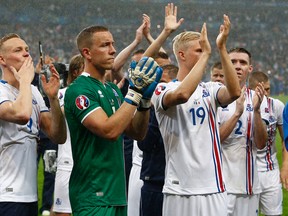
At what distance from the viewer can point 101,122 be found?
16.8 feet

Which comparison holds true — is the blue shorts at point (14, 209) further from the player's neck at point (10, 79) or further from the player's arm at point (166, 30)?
the player's arm at point (166, 30)

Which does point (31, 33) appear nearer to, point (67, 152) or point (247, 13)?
point (247, 13)

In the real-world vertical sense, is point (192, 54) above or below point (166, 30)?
below

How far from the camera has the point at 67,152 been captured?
812cm

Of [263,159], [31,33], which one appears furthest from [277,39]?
[263,159]

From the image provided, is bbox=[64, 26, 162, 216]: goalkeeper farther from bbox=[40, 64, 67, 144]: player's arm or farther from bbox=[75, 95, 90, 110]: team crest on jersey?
bbox=[40, 64, 67, 144]: player's arm

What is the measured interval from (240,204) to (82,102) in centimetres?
265

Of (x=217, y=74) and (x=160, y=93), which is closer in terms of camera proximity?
(x=160, y=93)

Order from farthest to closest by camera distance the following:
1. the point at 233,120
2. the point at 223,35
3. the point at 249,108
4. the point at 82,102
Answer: the point at 249,108 → the point at 233,120 → the point at 223,35 → the point at 82,102

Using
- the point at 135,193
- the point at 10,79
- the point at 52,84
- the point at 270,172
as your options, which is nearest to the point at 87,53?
the point at 52,84

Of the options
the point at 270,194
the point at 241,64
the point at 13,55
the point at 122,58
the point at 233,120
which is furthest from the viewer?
the point at 270,194

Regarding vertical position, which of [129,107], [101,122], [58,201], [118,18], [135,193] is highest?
[118,18]

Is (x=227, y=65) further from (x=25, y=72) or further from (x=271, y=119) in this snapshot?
(x=271, y=119)

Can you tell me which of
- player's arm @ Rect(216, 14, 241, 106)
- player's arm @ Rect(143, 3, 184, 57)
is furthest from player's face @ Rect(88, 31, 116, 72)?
player's arm @ Rect(216, 14, 241, 106)
